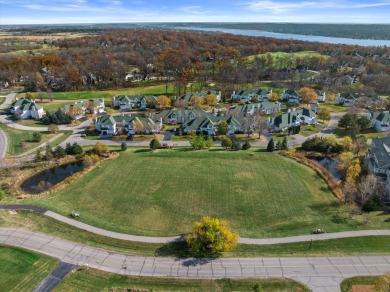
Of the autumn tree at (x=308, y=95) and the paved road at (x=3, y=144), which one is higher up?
the autumn tree at (x=308, y=95)

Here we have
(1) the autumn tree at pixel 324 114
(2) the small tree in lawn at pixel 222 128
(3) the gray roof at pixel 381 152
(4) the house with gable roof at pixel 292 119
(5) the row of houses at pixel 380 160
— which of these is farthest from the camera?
(1) the autumn tree at pixel 324 114

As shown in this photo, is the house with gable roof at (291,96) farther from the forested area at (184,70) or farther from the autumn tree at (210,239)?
the autumn tree at (210,239)

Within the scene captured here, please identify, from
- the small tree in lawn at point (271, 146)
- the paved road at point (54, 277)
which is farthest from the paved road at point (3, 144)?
the small tree in lawn at point (271, 146)

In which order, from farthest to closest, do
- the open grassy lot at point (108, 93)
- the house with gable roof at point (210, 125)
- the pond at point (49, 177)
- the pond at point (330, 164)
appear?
the open grassy lot at point (108, 93) < the house with gable roof at point (210, 125) < the pond at point (330, 164) < the pond at point (49, 177)

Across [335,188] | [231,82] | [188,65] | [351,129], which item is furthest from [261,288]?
[188,65]

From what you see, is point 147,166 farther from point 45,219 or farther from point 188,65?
point 188,65

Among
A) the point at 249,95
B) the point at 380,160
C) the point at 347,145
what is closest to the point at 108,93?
the point at 249,95

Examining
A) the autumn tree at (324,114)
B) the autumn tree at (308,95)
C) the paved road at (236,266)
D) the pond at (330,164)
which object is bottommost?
the paved road at (236,266)

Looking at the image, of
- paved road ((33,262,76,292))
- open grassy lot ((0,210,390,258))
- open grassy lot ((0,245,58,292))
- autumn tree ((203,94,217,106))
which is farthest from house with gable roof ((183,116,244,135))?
paved road ((33,262,76,292))
